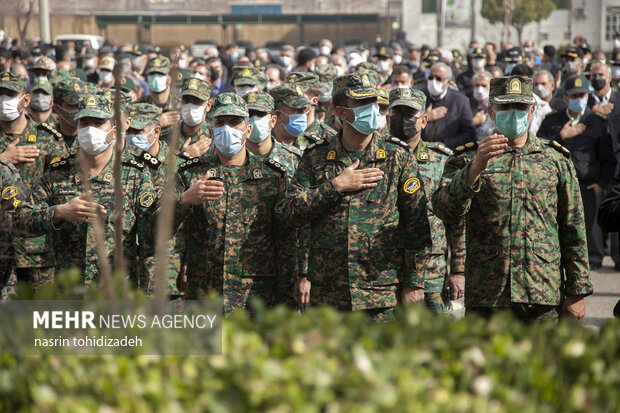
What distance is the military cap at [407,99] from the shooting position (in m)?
6.28

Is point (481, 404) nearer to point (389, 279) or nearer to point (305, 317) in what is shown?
point (305, 317)

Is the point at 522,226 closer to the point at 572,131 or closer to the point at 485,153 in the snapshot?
the point at 485,153

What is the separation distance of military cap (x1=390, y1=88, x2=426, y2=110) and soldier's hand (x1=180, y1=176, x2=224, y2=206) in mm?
1837

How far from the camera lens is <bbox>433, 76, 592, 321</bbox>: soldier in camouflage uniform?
187 inches

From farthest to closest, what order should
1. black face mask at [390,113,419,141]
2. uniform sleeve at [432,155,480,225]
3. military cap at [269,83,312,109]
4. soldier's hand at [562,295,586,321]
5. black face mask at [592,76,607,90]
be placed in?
black face mask at [592,76,607,90] → military cap at [269,83,312,109] → black face mask at [390,113,419,141] → soldier's hand at [562,295,586,321] → uniform sleeve at [432,155,480,225]

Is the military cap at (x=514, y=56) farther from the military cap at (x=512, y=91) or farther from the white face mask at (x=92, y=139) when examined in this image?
the white face mask at (x=92, y=139)

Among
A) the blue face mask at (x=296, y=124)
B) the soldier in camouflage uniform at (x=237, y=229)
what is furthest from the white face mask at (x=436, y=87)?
the soldier in camouflage uniform at (x=237, y=229)

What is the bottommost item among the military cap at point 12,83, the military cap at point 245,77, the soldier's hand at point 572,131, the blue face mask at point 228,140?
the soldier's hand at point 572,131

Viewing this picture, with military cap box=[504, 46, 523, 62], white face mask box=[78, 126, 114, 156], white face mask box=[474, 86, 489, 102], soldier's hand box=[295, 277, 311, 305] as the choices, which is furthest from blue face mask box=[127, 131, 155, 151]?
military cap box=[504, 46, 523, 62]

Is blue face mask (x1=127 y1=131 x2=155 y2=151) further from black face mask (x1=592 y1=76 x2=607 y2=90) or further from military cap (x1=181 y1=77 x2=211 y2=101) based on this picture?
black face mask (x1=592 y1=76 x2=607 y2=90)

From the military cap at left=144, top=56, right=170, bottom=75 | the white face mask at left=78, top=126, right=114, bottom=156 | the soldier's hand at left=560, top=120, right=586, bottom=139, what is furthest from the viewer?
the military cap at left=144, top=56, right=170, bottom=75

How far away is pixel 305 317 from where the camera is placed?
2.66 metres

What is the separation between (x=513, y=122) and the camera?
493 cm

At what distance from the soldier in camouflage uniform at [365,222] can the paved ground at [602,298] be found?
2.91m
